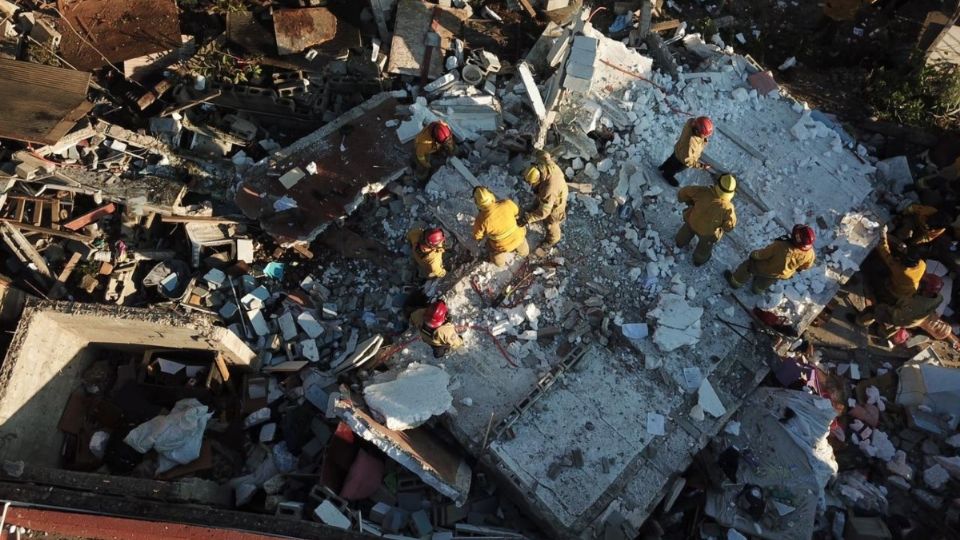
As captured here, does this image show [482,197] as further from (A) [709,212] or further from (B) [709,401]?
(B) [709,401]

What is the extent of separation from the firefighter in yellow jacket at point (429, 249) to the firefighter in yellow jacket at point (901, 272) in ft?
19.2

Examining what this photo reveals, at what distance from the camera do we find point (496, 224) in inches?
280

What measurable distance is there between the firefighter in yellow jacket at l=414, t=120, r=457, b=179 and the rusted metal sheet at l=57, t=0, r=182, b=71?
4813mm

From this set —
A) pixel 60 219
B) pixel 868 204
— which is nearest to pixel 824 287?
pixel 868 204

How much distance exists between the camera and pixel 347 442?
6898 mm

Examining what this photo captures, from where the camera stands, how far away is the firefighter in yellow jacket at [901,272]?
767 centimetres

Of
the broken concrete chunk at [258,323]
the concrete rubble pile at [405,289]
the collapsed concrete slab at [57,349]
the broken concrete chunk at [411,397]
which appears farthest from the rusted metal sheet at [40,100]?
the broken concrete chunk at [411,397]

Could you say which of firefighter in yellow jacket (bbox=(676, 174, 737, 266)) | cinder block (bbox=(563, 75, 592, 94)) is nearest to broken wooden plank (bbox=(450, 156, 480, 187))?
cinder block (bbox=(563, 75, 592, 94))

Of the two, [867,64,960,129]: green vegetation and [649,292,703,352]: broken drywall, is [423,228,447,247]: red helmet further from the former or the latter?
[867,64,960,129]: green vegetation

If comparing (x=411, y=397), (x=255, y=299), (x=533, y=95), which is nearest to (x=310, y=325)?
(x=255, y=299)

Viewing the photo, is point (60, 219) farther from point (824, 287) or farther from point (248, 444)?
point (824, 287)

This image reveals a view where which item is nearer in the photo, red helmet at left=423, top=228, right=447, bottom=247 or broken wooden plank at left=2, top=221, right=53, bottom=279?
red helmet at left=423, top=228, right=447, bottom=247

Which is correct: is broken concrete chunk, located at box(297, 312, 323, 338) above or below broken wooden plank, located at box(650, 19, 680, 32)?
below

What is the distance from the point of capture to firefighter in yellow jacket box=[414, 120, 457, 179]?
7871mm
